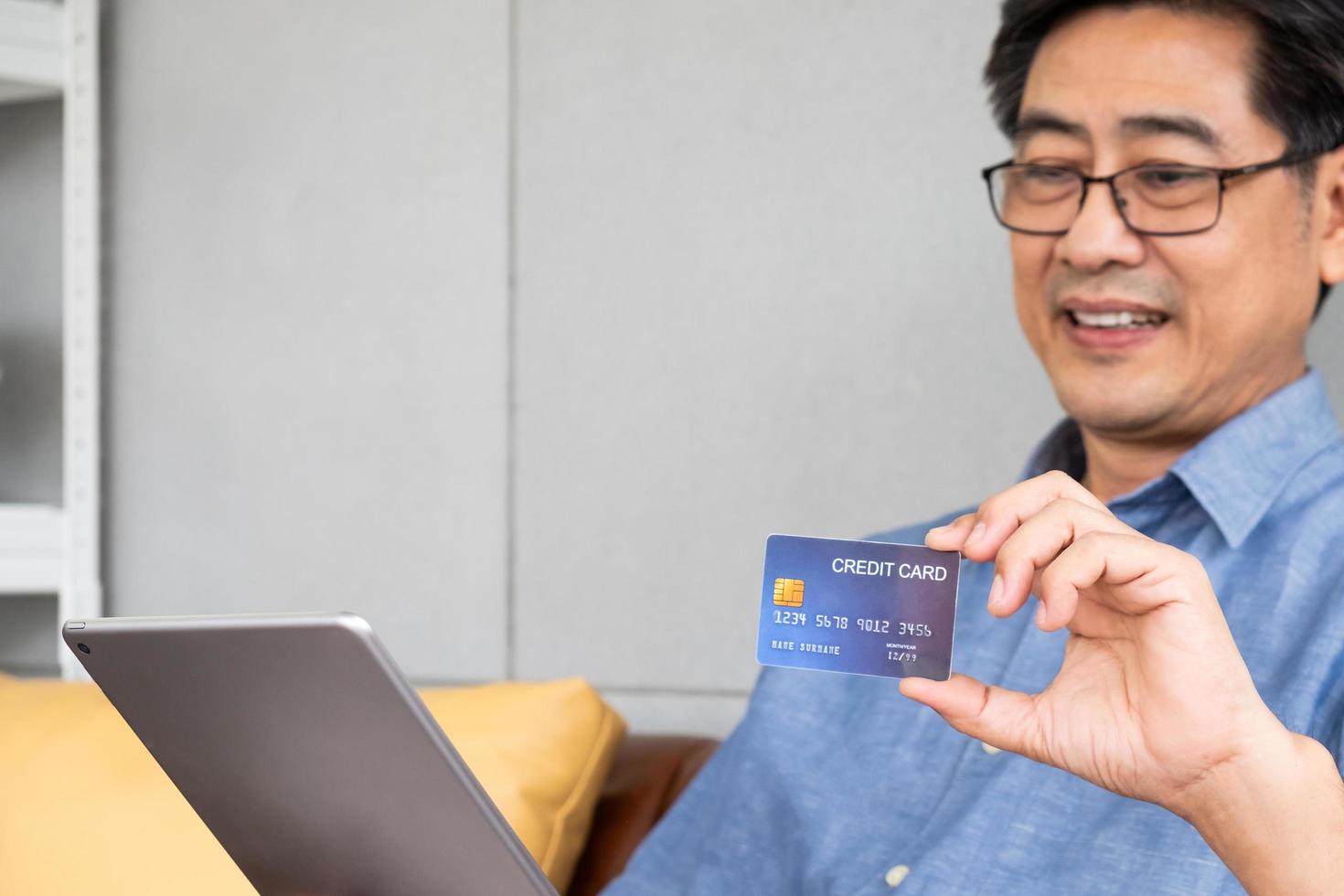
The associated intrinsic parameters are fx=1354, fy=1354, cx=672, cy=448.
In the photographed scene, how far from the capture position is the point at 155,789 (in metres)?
1.39

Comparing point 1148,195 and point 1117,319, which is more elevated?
point 1148,195

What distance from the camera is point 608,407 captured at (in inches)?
76.1

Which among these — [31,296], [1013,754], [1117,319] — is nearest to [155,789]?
[1013,754]

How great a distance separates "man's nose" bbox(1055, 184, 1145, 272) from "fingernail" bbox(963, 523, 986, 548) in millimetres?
483

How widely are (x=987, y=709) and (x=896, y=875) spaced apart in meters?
0.35

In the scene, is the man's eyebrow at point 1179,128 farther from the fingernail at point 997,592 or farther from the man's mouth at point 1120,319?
the fingernail at point 997,592

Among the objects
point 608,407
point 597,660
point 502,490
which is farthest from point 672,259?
point 597,660

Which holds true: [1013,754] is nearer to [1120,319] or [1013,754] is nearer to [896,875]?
[896,875]

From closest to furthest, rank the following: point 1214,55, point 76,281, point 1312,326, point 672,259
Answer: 1. point 1214,55
2. point 1312,326
3. point 672,259
4. point 76,281

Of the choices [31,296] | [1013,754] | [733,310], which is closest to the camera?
[1013,754]

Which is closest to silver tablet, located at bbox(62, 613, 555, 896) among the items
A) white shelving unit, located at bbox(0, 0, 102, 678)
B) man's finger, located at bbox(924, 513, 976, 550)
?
man's finger, located at bbox(924, 513, 976, 550)

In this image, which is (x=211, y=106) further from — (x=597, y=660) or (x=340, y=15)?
(x=597, y=660)

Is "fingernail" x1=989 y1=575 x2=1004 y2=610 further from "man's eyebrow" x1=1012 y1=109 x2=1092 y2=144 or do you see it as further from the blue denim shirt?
"man's eyebrow" x1=1012 y1=109 x2=1092 y2=144

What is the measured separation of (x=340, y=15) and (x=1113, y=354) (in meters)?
1.33
